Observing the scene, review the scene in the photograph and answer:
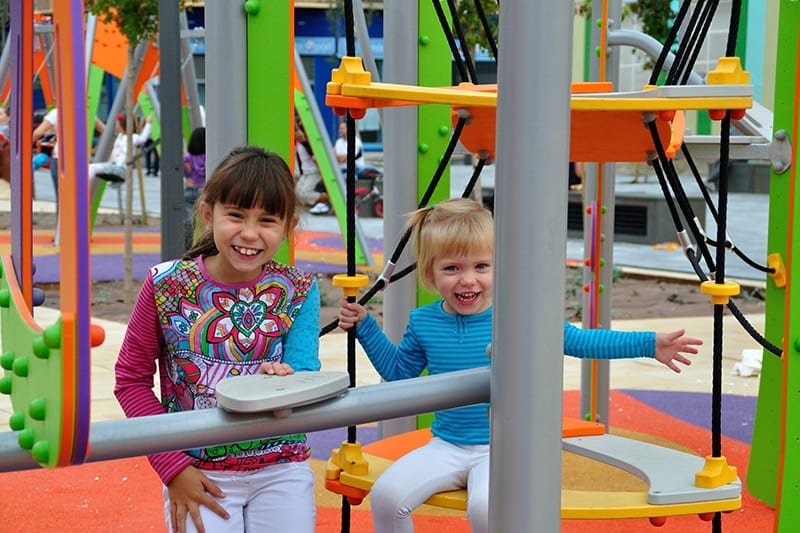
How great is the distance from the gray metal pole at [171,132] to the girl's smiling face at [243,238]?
11.1ft

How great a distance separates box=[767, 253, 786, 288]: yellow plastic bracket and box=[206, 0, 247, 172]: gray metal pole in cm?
194

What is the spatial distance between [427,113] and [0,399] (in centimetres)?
257

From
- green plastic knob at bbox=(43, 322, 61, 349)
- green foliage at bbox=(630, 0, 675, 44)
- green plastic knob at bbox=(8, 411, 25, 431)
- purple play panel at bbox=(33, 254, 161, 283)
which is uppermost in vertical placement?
green foliage at bbox=(630, 0, 675, 44)

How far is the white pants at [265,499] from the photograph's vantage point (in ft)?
7.63

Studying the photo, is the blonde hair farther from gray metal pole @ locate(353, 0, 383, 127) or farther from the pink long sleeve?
gray metal pole @ locate(353, 0, 383, 127)

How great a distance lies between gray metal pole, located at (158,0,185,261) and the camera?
18.4ft

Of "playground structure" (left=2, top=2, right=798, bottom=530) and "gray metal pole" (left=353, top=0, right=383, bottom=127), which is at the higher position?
Answer: "gray metal pole" (left=353, top=0, right=383, bottom=127)

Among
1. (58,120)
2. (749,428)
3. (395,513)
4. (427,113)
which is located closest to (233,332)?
(395,513)

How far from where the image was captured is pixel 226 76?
9.10 ft

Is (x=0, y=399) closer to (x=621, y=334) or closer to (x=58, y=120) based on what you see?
(x=621, y=334)

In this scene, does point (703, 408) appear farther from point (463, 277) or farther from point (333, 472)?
point (333, 472)

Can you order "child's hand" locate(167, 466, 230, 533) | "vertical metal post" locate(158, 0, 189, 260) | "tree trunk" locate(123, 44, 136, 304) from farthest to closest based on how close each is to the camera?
1. "tree trunk" locate(123, 44, 136, 304)
2. "vertical metal post" locate(158, 0, 189, 260)
3. "child's hand" locate(167, 466, 230, 533)

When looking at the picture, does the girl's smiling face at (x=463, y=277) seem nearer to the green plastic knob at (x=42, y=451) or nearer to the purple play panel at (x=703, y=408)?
the green plastic knob at (x=42, y=451)

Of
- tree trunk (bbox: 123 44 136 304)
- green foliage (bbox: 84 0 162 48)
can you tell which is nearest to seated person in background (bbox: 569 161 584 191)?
tree trunk (bbox: 123 44 136 304)
